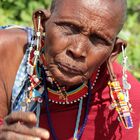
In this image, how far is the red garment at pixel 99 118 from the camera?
2754 millimetres

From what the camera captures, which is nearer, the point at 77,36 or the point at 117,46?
the point at 77,36

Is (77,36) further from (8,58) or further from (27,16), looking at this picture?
(27,16)

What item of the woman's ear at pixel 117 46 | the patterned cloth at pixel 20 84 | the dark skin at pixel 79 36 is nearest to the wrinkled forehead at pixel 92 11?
the dark skin at pixel 79 36

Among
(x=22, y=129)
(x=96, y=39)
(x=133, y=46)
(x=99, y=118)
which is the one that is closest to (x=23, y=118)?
(x=22, y=129)

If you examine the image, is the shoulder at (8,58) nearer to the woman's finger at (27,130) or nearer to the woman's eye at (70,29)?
the woman's eye at (70,29)

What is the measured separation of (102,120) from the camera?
9.17 feet

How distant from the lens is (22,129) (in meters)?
1.97

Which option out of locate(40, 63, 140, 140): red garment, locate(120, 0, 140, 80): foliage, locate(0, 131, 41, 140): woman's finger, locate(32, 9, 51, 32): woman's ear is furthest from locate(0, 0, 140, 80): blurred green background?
locate(0, 131, 41, 140): woman's finger

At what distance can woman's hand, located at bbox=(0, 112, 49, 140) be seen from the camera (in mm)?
1926

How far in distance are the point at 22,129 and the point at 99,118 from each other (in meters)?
0.88

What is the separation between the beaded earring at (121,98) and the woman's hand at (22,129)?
705mm

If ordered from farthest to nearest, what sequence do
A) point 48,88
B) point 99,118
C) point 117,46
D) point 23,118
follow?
point 99,118, point 48,88, point 117,46, point 23,118

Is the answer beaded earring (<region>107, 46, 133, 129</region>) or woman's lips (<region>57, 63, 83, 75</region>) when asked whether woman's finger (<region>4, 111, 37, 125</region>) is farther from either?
beaded earring (<region>107, 46, 133, 129</region>)

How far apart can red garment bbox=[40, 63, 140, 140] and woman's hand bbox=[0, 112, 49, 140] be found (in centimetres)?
70
